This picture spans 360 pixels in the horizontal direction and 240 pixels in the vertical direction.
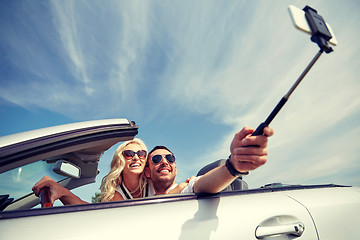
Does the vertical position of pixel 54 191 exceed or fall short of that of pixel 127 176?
it falls short

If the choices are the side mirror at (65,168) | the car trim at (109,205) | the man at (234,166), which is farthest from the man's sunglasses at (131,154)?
the car trim at (109,205)

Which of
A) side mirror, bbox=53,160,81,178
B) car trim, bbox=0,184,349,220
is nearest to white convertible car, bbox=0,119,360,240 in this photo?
car trim, bbox=0,184,349,220

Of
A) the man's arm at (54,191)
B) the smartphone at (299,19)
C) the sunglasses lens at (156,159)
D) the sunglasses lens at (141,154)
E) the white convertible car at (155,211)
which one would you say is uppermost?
the sunglasses lens at (141,154)

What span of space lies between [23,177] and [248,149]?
1.64 metres

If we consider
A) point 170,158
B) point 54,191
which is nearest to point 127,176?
point 170,158

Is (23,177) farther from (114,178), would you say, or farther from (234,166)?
(234,166)

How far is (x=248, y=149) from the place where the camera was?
995mm

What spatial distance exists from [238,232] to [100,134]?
1079mm

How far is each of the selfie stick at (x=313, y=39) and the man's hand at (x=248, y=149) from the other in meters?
0.04

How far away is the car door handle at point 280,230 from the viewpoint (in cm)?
116

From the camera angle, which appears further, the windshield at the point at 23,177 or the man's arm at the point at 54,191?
the man's arm at the point at 54,191

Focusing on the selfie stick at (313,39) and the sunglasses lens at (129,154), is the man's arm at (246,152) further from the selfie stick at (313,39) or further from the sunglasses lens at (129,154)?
the sunglasses lens at (129,154)

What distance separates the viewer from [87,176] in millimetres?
2432

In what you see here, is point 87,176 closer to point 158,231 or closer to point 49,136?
point 49,136
